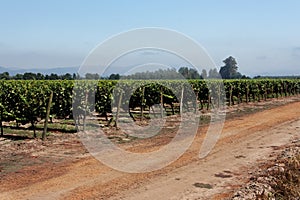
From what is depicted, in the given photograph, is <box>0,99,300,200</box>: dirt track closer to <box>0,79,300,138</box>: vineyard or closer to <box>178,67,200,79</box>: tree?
<box>178,67,200,79</box>: tree

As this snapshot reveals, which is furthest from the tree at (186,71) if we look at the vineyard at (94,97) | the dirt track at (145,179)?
the vineyard at (94,97)

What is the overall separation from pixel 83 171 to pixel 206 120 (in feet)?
34.0

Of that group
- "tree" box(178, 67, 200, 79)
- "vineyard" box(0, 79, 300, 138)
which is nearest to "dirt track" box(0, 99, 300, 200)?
"tree" box(178, 67, 200, 79)

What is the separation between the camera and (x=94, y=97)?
15.6 metres

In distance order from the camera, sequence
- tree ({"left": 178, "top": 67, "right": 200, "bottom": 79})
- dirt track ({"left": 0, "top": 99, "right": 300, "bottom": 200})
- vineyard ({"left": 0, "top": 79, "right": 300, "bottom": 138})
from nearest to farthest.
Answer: dirt track ({"left": 0, "top": 99, "right": 300, "bottom": 200}), tree ({"left": 178, "top": 67, "right": 200, "bottom": 79}), vineyard ({"left": 0, "top": 79, "right": 300, "bottom": 138})

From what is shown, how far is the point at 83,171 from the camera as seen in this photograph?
8133mm

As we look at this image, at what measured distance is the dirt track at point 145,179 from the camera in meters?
6.59

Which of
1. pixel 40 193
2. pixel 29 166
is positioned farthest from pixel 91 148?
pixel 40 193

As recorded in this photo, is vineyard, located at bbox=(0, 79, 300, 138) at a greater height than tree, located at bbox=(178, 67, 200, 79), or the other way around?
tree, located at bbox=(178, 67, 200, 79)

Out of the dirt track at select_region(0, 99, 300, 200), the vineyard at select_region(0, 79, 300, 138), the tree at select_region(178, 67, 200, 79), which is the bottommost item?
the dirt track at select_region(0, 99, 300, 200)

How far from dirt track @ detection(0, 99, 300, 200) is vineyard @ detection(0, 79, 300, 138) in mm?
4235

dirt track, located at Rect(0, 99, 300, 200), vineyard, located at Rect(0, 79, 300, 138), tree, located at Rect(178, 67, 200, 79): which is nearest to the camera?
dirt track, located at Rect(0, 99, 300, 200)

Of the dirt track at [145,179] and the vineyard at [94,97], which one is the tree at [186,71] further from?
the vineyard at [94,97]

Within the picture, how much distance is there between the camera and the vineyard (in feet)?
42.0
